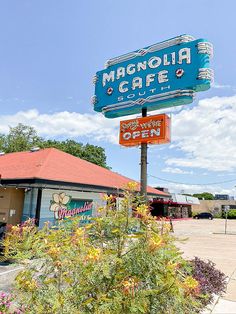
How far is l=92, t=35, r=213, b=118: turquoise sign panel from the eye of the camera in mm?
13289

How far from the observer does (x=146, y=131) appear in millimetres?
13844

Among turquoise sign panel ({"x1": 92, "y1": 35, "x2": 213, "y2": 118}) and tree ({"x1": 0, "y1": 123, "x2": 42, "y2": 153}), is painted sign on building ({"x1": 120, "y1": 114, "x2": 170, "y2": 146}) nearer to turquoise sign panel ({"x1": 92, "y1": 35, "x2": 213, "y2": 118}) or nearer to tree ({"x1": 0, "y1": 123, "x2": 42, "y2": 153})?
turquoise sign panel ({"x1": 92, "y1": 35, "x2": 213, "y2": 118})

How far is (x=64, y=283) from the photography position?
10.6ft

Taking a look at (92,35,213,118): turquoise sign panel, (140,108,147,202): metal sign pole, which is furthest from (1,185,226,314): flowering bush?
(92,35,213,118): turquoise sign panel

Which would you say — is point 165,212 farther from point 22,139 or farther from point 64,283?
point 64,283

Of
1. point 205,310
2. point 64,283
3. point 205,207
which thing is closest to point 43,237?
point 64,283

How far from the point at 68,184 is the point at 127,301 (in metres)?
10.7

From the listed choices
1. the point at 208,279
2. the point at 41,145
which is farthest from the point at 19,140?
the point at 208,279

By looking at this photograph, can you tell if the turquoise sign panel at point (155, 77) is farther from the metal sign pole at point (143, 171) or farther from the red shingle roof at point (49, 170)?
the red shingle roof at point (49, 170)

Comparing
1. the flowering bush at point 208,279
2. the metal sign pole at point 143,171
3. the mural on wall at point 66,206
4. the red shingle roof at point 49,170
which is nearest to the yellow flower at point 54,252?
the flowering bush at point 208,279

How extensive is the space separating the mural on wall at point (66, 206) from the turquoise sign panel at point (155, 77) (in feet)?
18.0

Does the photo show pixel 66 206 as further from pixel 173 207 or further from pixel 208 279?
pixel 173 207

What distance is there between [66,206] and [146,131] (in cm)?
613

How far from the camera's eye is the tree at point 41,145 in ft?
151
